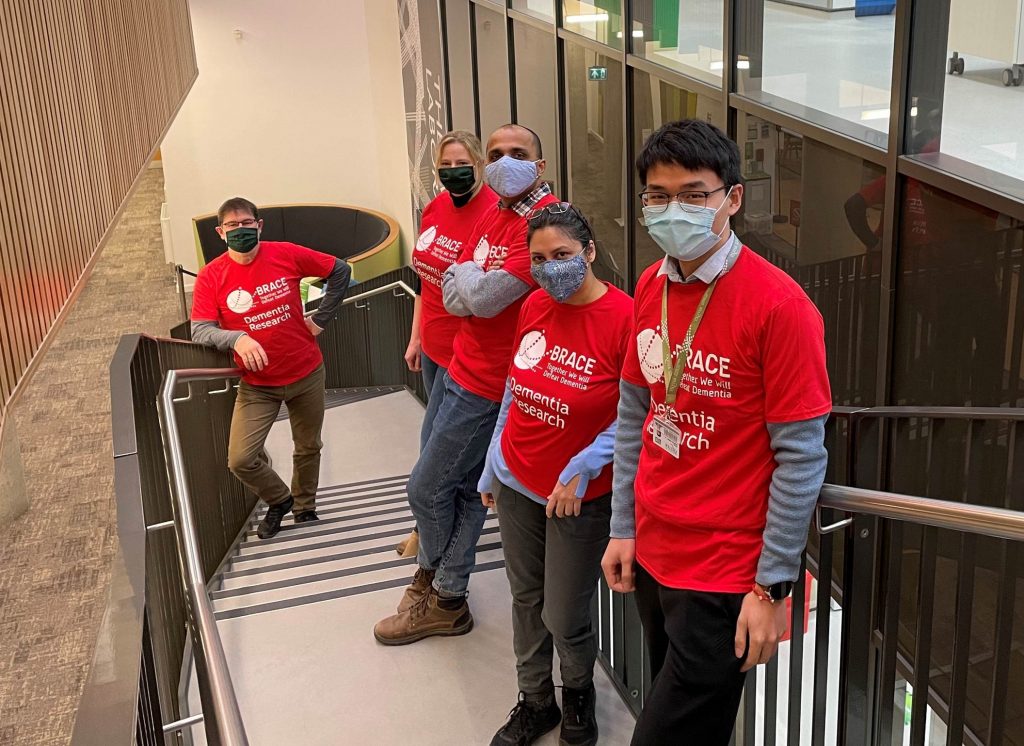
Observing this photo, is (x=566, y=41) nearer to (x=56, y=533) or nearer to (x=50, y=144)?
(x=50, y=144)

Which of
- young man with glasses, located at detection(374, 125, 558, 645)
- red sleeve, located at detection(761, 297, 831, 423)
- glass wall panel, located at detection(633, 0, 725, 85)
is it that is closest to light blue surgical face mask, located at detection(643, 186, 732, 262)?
red sleeve, located at detection(761, 297, 831, 423)

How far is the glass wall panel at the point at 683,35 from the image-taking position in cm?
518

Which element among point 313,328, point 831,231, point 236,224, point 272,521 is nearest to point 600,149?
point 313,328

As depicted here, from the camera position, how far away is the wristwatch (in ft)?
7.38

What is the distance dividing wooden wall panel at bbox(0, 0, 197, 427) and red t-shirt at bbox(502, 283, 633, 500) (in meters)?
1.49

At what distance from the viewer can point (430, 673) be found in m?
3.98

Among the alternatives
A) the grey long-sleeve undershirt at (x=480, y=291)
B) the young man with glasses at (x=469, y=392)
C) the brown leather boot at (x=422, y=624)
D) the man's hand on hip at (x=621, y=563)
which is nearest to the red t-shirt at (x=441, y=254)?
the young man with glasses at (x=469, y=392)

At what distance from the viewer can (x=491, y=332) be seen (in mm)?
3910

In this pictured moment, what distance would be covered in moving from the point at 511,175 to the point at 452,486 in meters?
1.18

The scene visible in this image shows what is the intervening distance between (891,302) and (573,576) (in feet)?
5.58

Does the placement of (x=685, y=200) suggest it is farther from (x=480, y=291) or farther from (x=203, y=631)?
(x=480, y=291)

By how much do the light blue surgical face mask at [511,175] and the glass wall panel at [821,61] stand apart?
4.23ft

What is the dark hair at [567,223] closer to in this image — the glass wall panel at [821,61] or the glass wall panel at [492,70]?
the glass wall panel at [821,61]

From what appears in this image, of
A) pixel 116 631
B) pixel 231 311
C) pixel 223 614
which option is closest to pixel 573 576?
pixel 116 631
